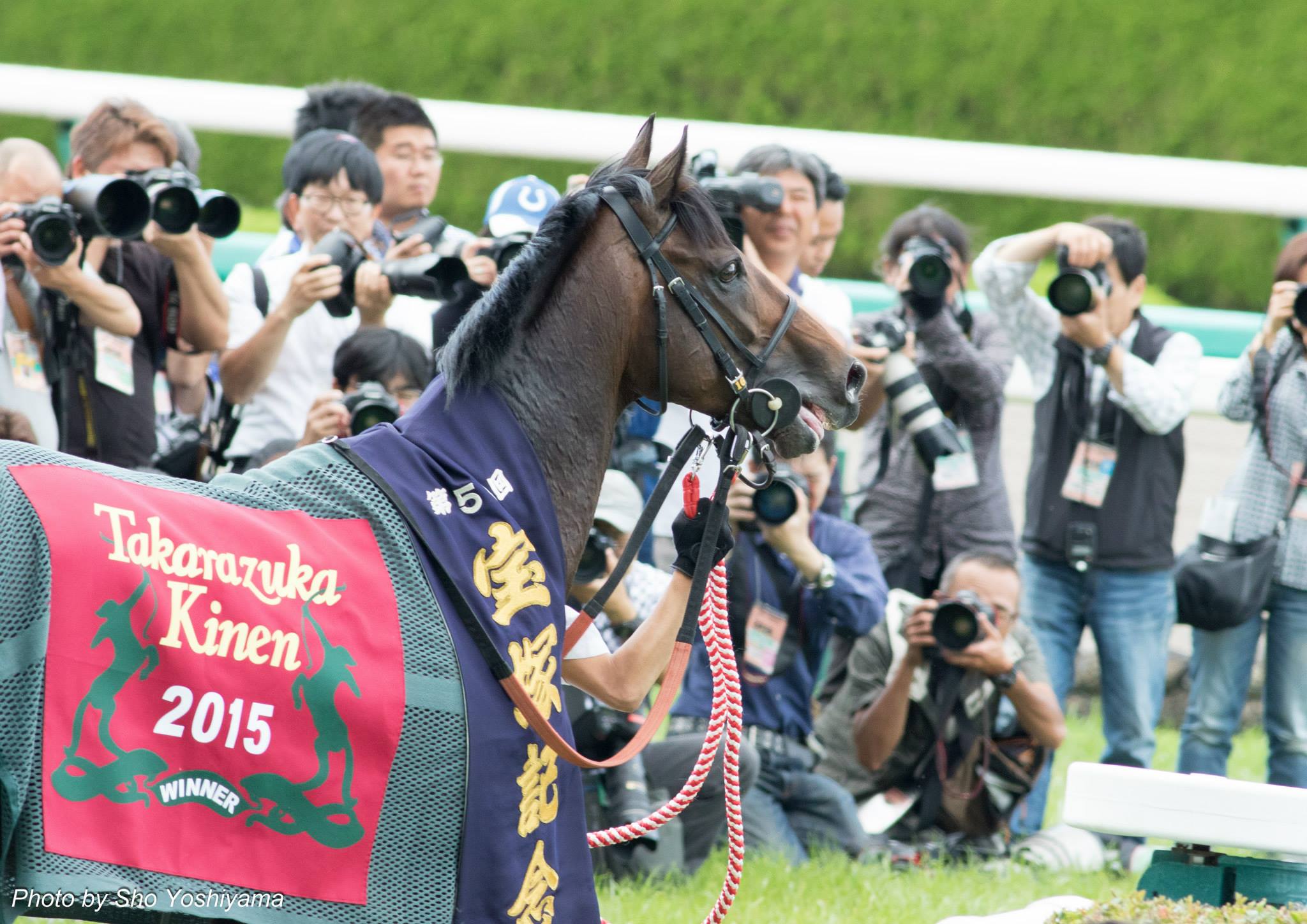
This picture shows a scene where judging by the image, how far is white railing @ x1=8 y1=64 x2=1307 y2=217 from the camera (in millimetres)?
7129

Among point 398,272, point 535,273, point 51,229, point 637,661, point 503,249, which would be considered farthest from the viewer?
point 398,272

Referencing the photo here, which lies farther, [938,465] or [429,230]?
[938,465]

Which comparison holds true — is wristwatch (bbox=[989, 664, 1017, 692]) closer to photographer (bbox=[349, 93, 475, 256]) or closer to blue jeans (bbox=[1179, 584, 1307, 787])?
blue jeans (bbox=[1179, 584, 1307, 787])

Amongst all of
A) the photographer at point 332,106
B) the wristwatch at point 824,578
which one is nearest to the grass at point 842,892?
the wristwatch at point 824,578

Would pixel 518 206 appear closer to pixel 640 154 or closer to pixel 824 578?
pixel 824 578

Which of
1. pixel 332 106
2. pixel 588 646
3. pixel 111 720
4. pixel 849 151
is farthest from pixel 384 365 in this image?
pixel 849 151

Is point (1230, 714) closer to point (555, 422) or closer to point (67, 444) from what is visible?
point (555, 422)

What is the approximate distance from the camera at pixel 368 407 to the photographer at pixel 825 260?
5.73 ft

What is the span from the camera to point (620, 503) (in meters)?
4.82

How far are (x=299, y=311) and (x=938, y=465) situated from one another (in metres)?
2.38

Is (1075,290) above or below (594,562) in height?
above

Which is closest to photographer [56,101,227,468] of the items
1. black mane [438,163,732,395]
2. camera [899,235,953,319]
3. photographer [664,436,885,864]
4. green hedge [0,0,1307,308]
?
photographer [664,436,885,864]

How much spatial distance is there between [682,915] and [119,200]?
102 inches

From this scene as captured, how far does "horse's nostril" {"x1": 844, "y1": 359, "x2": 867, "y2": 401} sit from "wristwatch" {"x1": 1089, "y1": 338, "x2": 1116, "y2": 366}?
2612 mm
